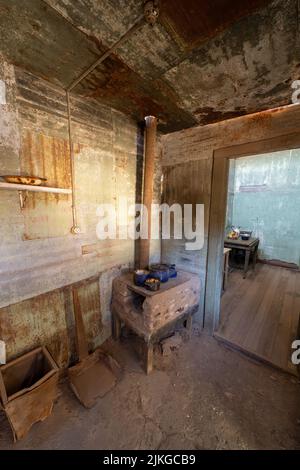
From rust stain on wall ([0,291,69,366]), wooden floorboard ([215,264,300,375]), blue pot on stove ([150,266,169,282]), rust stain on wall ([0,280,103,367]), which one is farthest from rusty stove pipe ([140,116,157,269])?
wooden floorboard ([215,264,300,375])

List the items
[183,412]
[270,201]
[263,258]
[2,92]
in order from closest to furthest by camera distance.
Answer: [2,92] → [183,412] → [270,201] → [263,258]

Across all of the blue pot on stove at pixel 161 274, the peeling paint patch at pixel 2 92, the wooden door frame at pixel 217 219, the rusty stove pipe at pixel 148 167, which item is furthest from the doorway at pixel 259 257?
the peeling paint patch at pixel 2 92

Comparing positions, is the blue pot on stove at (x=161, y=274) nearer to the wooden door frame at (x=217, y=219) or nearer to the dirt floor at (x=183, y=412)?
the wooden door frame at (x=217, y=219)

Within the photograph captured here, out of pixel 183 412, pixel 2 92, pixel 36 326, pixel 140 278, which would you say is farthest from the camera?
pixel 140 278

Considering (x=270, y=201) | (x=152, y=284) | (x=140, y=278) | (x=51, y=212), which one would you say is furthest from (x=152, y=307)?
(x=270, y=201)

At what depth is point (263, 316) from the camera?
2.88 meters

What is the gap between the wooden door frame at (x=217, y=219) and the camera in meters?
2.10

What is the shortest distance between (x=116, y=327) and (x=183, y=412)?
3.58ft

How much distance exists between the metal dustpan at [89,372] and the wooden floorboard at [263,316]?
1.44 m

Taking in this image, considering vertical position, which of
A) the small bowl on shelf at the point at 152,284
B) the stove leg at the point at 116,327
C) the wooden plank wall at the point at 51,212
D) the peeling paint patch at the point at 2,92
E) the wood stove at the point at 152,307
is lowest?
the stove leg at the point at 116,327

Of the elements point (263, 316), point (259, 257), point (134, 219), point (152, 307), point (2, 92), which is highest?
point (2, 92)

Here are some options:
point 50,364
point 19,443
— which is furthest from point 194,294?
point 19,443

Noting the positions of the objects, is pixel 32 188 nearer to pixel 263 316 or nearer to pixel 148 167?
pixel 148 167

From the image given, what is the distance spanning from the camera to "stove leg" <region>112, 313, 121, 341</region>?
91.6 inches
